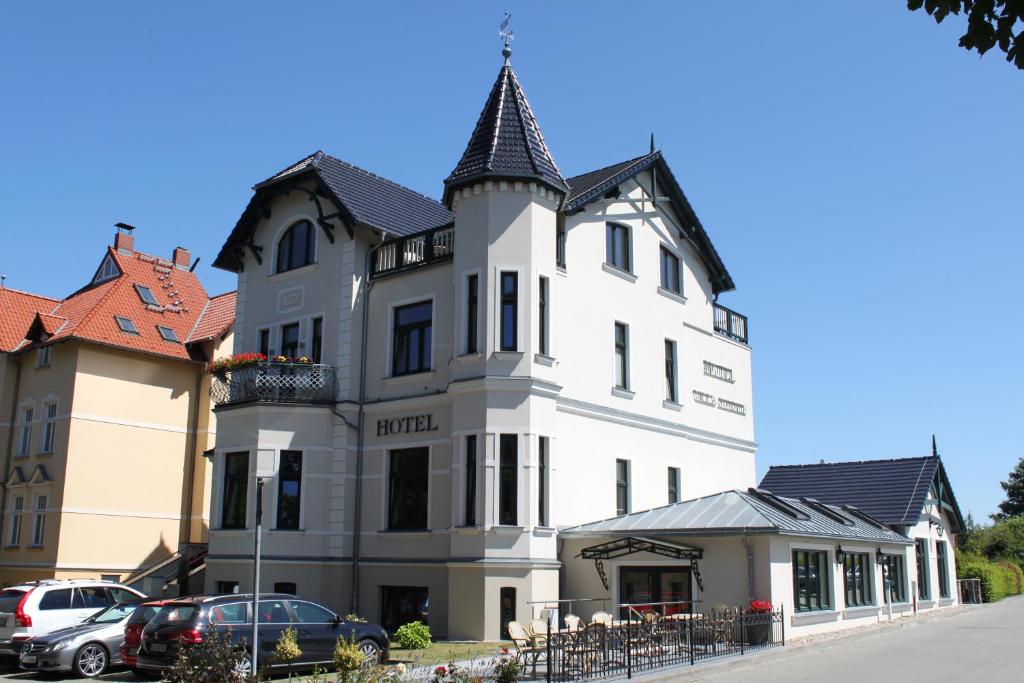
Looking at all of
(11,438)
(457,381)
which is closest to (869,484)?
(457,381)

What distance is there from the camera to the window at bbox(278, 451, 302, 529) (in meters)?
24.4

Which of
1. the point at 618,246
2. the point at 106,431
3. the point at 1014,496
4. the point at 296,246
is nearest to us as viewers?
the point at 618,246

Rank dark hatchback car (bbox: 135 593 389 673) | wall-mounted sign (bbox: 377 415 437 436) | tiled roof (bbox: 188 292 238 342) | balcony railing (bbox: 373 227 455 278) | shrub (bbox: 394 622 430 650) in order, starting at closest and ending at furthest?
1. dark hatchback car (bbox: 135 593 389 673)
2. shrub (bbox: 394 622 430 650)
3. wall-mounted sign (bbox: 377 415 437 436)
4. balcony railing (bbox: 373 227 455 278)
5. tiled roof (bbox: 188 292 238 342)

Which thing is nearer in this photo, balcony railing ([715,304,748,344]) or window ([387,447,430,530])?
window ([387,447,430,530])

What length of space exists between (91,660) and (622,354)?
14.9 m

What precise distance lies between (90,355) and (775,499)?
21760mm

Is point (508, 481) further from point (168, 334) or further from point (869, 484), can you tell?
point (869, 484)

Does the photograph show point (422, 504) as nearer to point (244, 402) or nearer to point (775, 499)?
point (244, 402)

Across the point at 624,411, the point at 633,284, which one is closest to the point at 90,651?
the point at 624,411

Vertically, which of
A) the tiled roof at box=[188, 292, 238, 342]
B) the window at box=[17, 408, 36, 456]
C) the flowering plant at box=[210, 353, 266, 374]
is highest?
the tiled roof at box=[188, 292, 238, 342]

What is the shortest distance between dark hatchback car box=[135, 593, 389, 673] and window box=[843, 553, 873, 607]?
13.3 meters

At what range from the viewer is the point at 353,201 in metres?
26.2

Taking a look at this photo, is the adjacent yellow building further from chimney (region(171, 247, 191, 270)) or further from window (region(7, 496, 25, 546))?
chimney (region(171, 247, 191, 270))

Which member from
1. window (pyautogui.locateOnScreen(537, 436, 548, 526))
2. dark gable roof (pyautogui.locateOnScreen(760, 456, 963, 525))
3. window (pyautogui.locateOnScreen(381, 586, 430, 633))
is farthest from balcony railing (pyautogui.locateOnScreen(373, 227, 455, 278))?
dark gable roof (pyautogui.locateOnScreen(760, 456, 963, 525))
